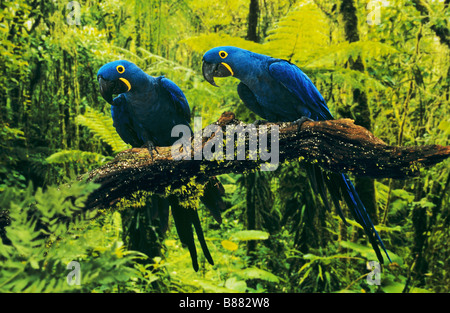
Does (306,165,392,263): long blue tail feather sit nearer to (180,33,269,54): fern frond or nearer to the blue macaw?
the blue macaw

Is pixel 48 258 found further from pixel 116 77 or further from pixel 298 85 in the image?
pixel 298 85

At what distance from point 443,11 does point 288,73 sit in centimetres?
254

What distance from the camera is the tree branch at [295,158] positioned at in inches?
40.3

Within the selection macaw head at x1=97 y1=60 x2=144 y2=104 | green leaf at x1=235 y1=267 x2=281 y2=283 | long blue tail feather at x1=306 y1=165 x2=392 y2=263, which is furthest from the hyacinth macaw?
green leaf at x1=235 y1=267 x2=281 y2=283

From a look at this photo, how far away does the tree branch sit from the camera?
3.36 ft

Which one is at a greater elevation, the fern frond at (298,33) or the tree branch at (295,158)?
the fern frond at (298,33)

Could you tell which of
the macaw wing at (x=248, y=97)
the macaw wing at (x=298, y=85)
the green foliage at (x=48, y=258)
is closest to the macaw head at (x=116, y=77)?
the macaw wing at (x=248, y=97)

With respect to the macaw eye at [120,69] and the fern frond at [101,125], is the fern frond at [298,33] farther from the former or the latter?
the fern frond at [101,125]

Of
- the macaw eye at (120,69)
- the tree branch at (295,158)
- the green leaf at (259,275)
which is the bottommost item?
the green leaf at (259,275)

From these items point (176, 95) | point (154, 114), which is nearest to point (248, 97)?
point (176, 95)

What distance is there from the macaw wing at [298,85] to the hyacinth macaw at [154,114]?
0.53 m

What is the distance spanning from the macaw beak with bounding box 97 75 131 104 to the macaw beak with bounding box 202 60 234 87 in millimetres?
353

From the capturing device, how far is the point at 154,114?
1709mm
